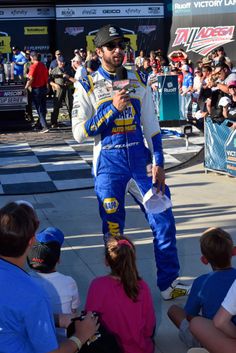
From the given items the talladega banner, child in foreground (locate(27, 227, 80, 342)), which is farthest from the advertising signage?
child in foreground (locate(27, 227, 80, 342))

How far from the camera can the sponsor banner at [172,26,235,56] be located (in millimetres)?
21469

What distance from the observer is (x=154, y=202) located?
445 cm

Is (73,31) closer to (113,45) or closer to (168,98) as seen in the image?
(168,98)

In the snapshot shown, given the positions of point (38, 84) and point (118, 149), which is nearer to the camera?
point (118, 149)

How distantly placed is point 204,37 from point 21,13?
20.8 feet

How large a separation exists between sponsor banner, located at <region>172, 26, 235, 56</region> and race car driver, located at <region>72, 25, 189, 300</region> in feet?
57.7

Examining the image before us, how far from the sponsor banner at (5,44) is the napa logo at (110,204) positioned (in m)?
18.7

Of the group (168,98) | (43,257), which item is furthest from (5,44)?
(43,257)

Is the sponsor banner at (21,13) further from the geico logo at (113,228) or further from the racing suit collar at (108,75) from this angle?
the geico logo at (113,228)

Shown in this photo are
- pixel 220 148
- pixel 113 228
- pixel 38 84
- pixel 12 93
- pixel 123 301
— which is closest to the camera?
pixel 123 301

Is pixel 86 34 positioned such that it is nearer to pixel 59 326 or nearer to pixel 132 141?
pixel 132 141

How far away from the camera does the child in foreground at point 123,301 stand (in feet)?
11.0

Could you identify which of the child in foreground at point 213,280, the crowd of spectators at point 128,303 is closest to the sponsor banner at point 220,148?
the crowd of spectators at point 128,303

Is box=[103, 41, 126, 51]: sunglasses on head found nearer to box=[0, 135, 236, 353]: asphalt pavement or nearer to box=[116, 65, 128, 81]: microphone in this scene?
box=[116, 65, 128, 81]: microphone
